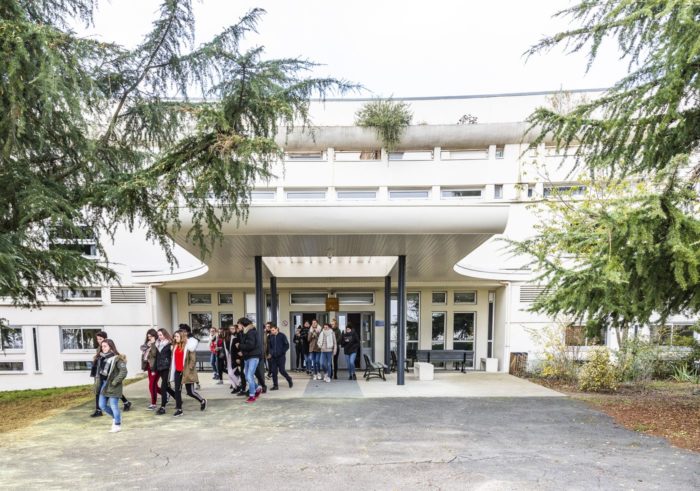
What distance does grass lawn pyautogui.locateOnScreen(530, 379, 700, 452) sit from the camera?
21.7 feet

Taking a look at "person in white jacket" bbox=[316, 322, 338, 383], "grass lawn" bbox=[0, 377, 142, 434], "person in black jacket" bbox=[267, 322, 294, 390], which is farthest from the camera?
"person in white jacket" bbox=[316, 322, 338, 383]

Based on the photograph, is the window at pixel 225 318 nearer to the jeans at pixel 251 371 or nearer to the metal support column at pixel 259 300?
the metal support column at pixel 259 300

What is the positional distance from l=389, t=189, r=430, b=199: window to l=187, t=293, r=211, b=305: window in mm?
9195

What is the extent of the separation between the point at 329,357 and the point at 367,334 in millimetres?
5186

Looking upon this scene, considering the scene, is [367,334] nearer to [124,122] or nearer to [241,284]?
[241,284]

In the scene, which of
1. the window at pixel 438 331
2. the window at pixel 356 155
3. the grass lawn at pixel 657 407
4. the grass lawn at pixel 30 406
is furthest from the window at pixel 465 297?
the grass lawn at pixel 30 406

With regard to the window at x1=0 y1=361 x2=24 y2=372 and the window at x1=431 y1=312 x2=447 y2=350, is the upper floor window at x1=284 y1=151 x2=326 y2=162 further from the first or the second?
the window at x1=0 y1=361 x2=24 y2=372

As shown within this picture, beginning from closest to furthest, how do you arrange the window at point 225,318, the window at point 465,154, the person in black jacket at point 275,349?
the person in black jacket at point 275,349 → the window at point 225,318 → the window at point 465,154

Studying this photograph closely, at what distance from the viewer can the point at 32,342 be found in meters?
16.4

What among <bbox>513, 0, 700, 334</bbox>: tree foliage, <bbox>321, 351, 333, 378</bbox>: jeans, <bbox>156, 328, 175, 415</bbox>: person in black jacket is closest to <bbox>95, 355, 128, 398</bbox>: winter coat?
<bbox>156, 328, 175, 415</bbox>: person in black jacket

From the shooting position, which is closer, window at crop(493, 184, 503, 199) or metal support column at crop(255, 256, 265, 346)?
metal support column at crop(255, 256, 265, 346)

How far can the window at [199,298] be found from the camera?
56.4 feet

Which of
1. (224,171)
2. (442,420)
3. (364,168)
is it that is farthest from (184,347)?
(364,168)

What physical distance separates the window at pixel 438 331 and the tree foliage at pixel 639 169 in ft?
29.6
